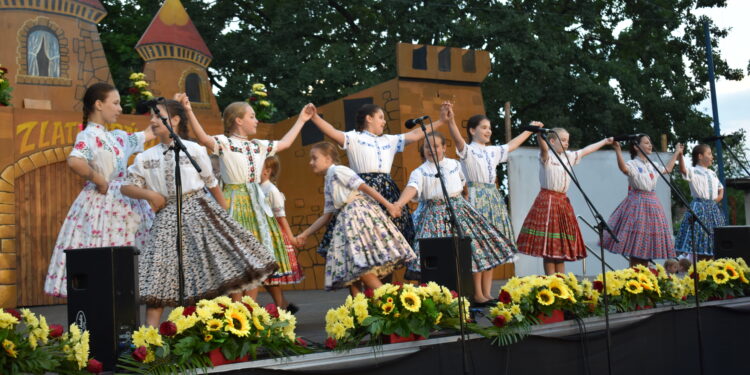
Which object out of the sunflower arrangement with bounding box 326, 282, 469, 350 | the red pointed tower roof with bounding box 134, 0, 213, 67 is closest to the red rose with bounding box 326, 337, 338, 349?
the sunflower arrangement with bounding box 326, 282, 469, 350

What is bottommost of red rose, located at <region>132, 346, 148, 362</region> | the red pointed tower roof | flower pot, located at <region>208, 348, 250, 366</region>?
flower pot, located at <region>208, 348, 250, 366</region>

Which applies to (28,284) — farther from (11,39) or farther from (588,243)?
(588,243)

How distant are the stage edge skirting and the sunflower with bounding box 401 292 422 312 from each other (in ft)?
0.57

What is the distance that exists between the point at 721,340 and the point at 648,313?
2.25 feet

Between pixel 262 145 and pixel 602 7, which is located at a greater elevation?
pixel 602 7

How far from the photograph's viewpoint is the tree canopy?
16.3m

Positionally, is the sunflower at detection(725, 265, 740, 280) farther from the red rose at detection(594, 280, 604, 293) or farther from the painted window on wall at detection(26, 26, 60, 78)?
the painted window on wall at detection(26, 26, 60, 78)

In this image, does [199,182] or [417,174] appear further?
[417,174]

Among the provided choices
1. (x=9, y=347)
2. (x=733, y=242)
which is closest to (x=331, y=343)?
(x=9, y=347)

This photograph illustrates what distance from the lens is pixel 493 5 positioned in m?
17.8

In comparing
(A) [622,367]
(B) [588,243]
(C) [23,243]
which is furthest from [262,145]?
(B) [588,243]

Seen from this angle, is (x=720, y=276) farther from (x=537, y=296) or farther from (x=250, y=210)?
(x=250, y=210)

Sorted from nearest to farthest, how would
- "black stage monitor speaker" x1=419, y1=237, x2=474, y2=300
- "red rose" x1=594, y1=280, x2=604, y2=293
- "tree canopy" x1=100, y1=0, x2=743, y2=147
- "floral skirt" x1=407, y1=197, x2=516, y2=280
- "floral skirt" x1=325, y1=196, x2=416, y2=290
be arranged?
"black stage monitor speaker" x1=419, y1=237, x2=474, y2=300, "red rose" x1=594, y1=280, x2=604, y2=293, "floral skirt" x1=325, y1=196, x2=416, y2=290, "floral skirt" x1=407, y1=197, x2=516, y2=280, "tree canopy" x1=100, y1=0, x2=743, y2=147

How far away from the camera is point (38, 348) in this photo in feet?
8.80
